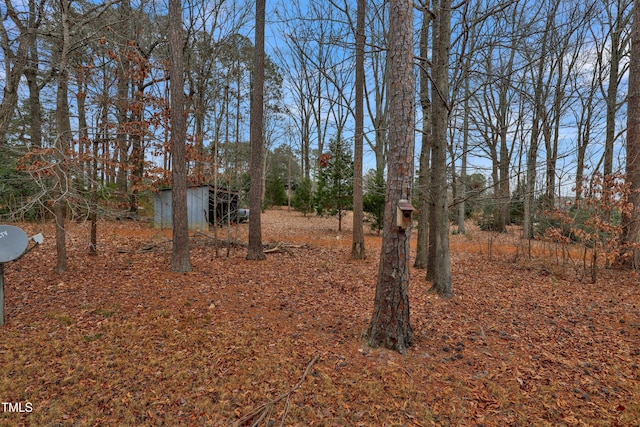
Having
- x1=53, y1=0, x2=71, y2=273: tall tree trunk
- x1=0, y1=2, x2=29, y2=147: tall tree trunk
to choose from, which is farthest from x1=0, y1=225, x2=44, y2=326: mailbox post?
x1=0, y1=2, x2=29, y2=147: tall tree trunk

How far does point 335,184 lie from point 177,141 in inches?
330

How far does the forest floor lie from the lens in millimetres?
2303

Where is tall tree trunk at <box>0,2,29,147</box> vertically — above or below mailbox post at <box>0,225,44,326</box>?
above

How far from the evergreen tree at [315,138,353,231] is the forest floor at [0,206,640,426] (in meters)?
7.54

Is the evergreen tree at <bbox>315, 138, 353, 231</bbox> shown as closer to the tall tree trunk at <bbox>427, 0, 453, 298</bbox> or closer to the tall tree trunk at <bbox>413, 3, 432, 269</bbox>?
the tall tree trunk at <bbox>413, 3, 432, 269</bbox>

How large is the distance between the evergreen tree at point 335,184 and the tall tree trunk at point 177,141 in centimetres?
778

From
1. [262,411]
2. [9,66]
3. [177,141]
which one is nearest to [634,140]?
[262,411]

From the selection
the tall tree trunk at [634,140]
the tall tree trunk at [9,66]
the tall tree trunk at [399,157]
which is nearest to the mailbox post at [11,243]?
the tall tree trunk at [9,66]

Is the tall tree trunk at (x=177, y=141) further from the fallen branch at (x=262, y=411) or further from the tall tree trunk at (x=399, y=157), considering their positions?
the tall tree trunk at (x=399, y=157)

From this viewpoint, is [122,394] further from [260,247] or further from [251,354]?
[260,247]

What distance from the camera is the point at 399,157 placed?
2934mm

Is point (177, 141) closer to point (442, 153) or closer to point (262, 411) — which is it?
point (442, 153)

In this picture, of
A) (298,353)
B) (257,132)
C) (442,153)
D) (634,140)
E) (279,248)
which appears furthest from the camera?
(279,248)

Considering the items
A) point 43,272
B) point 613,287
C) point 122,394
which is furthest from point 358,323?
point 43,272
